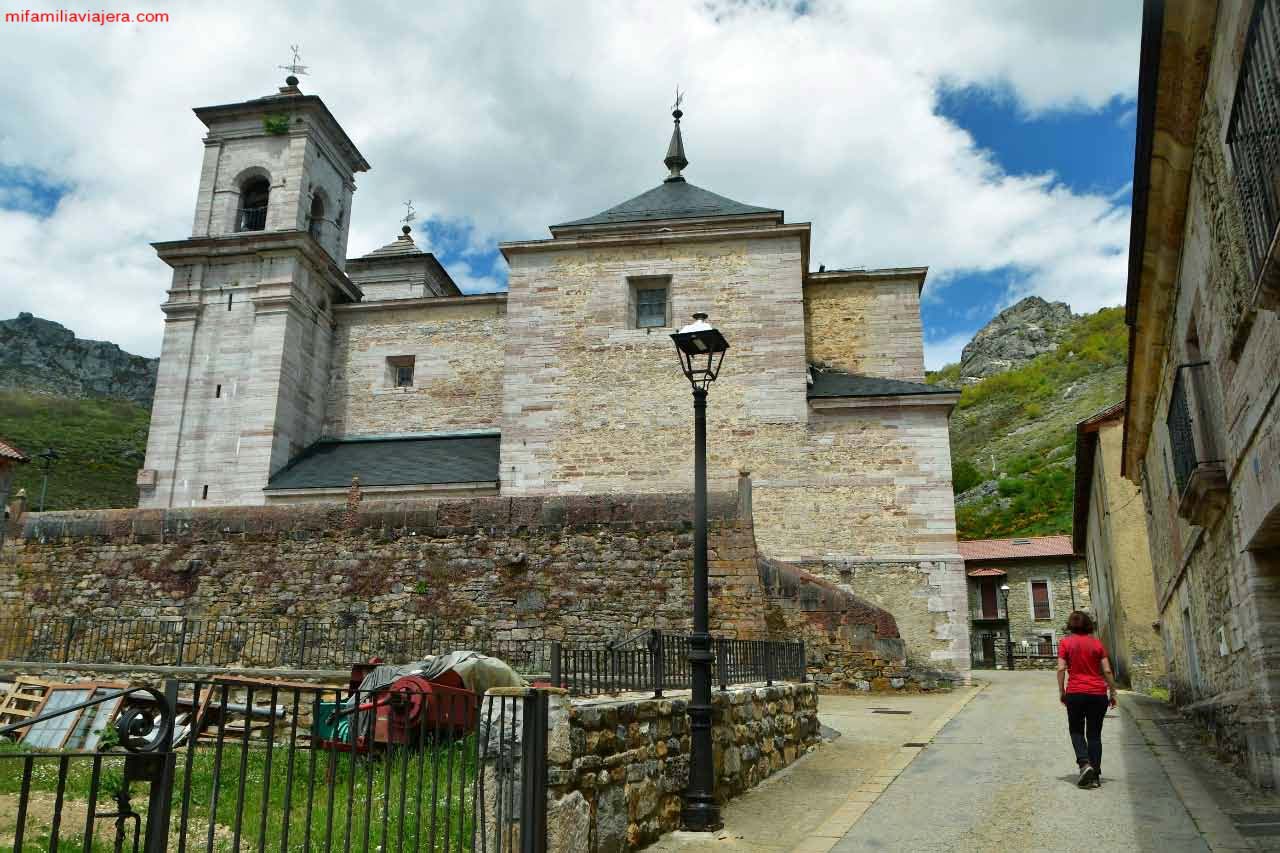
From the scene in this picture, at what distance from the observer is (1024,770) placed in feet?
26.2

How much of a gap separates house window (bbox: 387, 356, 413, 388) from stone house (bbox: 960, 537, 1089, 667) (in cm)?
2267

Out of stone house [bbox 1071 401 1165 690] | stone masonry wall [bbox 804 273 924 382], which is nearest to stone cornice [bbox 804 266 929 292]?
stone masonry wall [bbox 804 273 924 382]

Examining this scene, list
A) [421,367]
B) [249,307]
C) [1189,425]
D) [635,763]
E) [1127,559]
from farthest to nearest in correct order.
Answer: [421,367]
[249,307]
[1127,559]
[1189,425]
[635,763]

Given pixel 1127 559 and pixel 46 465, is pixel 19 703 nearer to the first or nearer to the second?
pixel 1127 559

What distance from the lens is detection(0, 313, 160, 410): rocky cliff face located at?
9619 cm

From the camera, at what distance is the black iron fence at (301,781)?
2.71m

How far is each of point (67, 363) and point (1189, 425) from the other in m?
114

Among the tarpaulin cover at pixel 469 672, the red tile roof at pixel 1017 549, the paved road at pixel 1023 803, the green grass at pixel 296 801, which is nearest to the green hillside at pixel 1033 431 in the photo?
the red tile roof at pixel 1017 549

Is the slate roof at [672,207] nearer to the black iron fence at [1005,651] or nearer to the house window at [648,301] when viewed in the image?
the house window at [648,301]

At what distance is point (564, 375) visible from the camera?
2308 cm

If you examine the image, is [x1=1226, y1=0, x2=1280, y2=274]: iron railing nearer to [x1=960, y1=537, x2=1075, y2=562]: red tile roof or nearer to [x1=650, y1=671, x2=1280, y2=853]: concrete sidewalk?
[x1=650, y1=671, x2=1280, y2=853]: concrete sidewalk

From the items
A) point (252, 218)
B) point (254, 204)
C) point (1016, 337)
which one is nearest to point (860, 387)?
point (252, 218)

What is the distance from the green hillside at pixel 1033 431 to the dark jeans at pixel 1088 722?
41.8m

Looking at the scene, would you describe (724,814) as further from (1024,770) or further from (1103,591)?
(1103,591)
